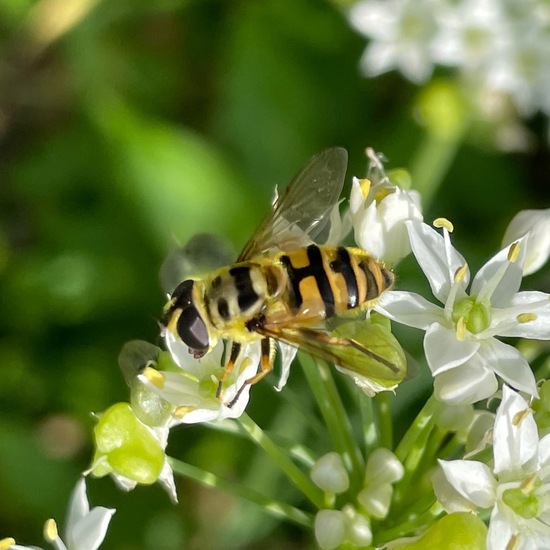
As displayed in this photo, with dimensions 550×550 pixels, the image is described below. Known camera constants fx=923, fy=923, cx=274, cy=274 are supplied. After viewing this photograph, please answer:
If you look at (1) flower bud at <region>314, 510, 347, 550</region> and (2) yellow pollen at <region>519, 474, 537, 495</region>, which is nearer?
(2) yellow pollen at <region>519, 474, 537, 495</region>

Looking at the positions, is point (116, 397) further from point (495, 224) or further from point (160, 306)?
point (495, 224)

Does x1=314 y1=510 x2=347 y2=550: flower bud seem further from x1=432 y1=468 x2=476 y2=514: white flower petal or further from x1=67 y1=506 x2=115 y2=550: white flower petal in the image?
x1=67 y1=506 x2=115 y2=550: white flower petal

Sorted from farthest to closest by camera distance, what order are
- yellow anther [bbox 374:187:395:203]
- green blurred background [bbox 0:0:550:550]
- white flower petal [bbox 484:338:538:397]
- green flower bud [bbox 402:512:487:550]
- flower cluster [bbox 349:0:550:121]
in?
1. flower cluster [bbox 349:0:550:121]
2. green blurred background [bbox 0:0:550:550]
3. yellow anther [bbox 374:187:395:203]
4. white flower petal [bbox 484:338:538:397]
5. green flower bud [bbox 402:512:487:550]

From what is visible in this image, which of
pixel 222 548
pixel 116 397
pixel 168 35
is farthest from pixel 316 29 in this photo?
pixel 222 548

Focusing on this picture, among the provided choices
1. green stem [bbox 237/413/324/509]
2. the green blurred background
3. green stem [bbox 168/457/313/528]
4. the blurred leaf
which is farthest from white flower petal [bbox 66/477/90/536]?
the blurred leaf

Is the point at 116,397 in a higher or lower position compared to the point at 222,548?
higher
